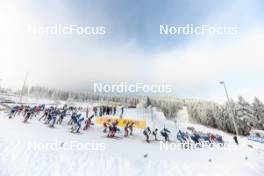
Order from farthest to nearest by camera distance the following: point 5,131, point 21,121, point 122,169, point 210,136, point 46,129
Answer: point 210,136, point 21,121, point 46,129, point 5,131, point 122,169

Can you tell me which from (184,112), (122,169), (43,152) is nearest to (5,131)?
(43,152)

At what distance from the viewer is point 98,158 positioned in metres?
8.74

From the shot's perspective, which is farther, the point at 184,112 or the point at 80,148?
the point at 184,112

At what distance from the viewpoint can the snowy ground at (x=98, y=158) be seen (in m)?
7.67

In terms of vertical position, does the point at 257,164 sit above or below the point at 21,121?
below

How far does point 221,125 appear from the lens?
33844 millimetres

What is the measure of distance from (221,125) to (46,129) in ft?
106

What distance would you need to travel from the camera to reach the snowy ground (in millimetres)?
7672

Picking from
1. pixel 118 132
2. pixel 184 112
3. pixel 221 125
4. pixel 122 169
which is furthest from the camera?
pixel 184 112

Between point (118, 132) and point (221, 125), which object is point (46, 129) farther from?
point (221, 125)

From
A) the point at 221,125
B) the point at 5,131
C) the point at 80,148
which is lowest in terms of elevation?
the point at 221,125

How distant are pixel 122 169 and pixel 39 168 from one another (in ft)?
11.7

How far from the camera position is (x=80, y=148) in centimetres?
957

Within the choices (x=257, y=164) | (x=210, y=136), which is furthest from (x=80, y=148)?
(x=210, y=136)
